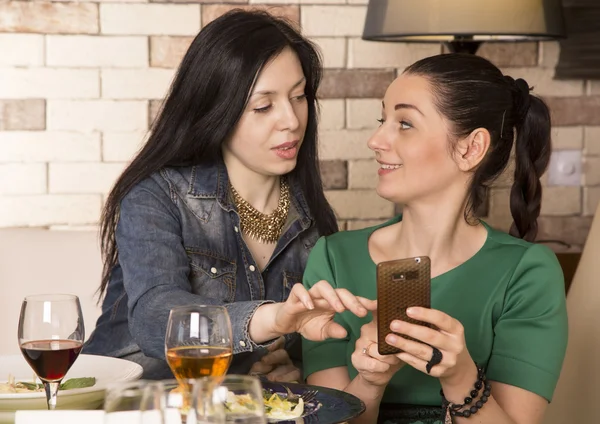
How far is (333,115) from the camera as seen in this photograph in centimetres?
269

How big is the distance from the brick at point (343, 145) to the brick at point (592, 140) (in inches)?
Answer: 25.9

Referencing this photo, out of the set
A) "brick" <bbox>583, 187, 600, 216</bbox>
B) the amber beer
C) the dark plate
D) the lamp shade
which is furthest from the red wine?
"brick" <bbox>583, 187, 600, 216</bbox>

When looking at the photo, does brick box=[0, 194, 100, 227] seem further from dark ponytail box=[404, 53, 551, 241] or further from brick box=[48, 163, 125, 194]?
dark ponytail box=[404, 53, 551, 241]

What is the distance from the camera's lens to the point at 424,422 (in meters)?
1.60

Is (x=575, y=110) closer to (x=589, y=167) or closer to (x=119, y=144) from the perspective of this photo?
(x=589, y=167)

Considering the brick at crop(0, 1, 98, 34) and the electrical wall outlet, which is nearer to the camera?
the brick at crop(0, 1, 98, 34)

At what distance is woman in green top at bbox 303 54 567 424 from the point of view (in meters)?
1.58

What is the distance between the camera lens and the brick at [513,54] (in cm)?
277

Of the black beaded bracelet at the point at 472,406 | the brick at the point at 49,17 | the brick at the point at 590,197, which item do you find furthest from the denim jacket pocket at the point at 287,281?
the brick at the point at 590,197

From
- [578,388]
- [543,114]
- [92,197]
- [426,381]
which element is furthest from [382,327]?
[92,197]

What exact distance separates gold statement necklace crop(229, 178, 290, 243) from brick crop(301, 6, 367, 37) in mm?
772

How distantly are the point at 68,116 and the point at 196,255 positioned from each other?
83 centimetres

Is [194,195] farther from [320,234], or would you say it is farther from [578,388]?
[578,388]

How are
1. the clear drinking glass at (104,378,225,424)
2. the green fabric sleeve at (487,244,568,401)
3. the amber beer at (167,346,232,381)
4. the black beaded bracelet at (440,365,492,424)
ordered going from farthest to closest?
the green fabric sleeve at (487,244,568,401), the black beaded bracelet at (440,365,492,424), the amber beer at (167,346,232,381), the clear drinking glass at (104,378,225,424)
